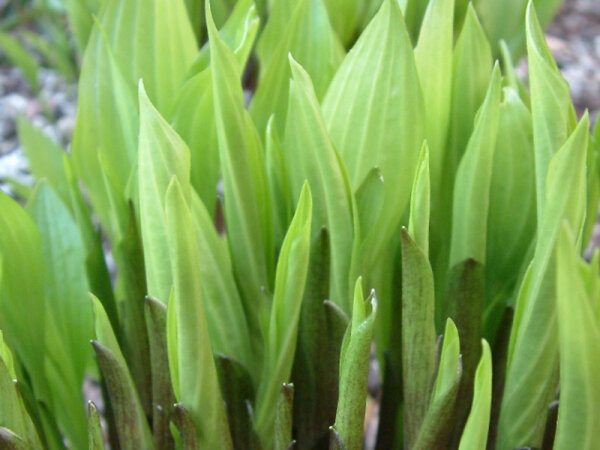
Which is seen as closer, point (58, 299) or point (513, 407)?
point (513, 407)

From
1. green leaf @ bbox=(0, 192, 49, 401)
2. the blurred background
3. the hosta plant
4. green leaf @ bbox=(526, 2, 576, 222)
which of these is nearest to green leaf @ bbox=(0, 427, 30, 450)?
the hosta plant

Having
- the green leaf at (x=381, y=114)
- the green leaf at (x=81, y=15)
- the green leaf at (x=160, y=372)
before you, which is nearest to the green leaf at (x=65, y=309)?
the green leaf at (x=160, y=372)

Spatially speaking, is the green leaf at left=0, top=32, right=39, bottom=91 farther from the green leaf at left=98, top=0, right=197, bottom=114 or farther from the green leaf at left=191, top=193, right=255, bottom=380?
the green leaf at left=191, top=193, right=255, bottom=380

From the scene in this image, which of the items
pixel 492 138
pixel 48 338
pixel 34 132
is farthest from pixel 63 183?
pixel 492 138

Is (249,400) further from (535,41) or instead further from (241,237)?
(535,41)

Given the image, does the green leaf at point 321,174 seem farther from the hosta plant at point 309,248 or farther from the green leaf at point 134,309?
the green leaf at point 134,309

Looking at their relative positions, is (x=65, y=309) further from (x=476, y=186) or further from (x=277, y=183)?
(x=476, y=186)

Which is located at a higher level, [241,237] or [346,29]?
[346,29]
